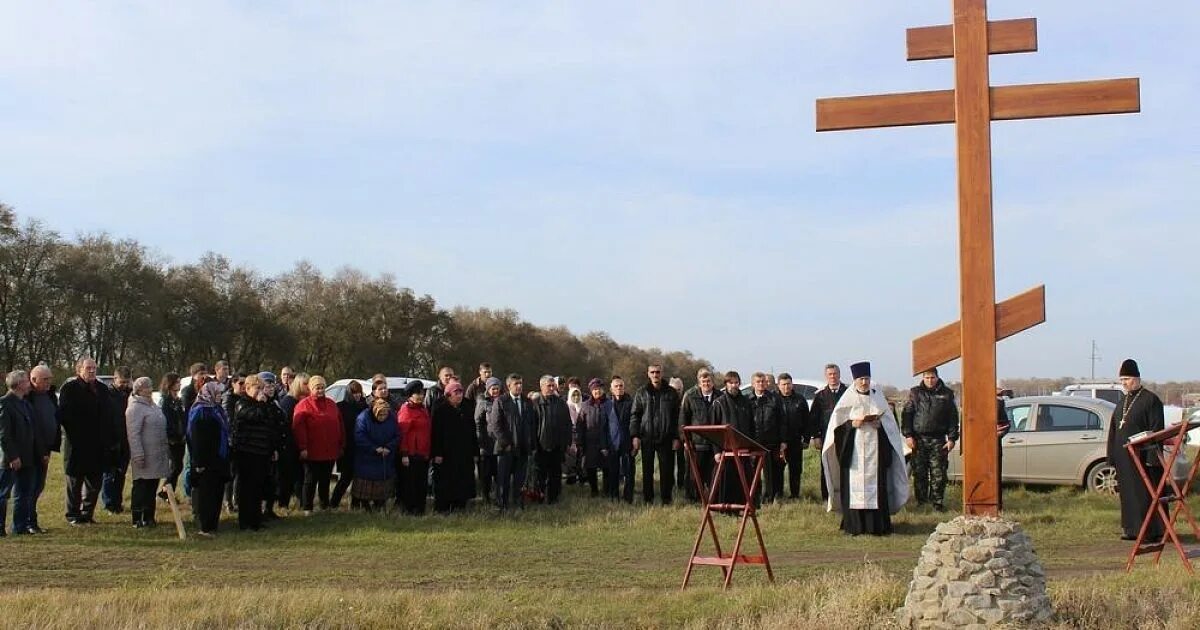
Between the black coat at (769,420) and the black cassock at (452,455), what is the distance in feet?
12.2

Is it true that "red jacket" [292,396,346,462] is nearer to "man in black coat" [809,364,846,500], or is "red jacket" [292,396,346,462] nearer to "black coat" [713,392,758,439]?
"black coat" [713,392,758,439]

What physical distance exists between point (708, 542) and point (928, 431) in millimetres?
4001

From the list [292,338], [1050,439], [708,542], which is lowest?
[708,542]

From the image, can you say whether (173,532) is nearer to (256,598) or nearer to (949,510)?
(256,598)

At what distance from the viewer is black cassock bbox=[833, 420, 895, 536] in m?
12.4

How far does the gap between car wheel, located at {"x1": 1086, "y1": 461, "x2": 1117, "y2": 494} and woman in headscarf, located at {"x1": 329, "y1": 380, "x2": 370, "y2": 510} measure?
32.0ft

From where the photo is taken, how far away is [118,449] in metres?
13.1

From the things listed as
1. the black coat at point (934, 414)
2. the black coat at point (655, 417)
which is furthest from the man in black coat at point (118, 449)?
the black coat at point (934, 414)

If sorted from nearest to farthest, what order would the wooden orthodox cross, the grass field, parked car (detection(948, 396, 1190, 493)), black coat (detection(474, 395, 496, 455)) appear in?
the wooden orthodox cross
the grass field
black coat (detection(474, 395, 496, 455))
parked car (detection(948, 396, 1190, 493))

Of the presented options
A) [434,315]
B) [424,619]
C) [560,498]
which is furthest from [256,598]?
[434,315]

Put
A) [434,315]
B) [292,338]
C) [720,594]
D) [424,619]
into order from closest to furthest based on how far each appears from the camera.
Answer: [424,619] < [720,594] < [292,338] < [434,315]

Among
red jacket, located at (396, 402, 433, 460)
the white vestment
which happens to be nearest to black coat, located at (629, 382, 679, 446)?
the white vestment

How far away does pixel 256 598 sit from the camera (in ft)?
24.4

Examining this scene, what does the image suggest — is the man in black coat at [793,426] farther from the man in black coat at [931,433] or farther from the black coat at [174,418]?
the black coat at [174,418]
